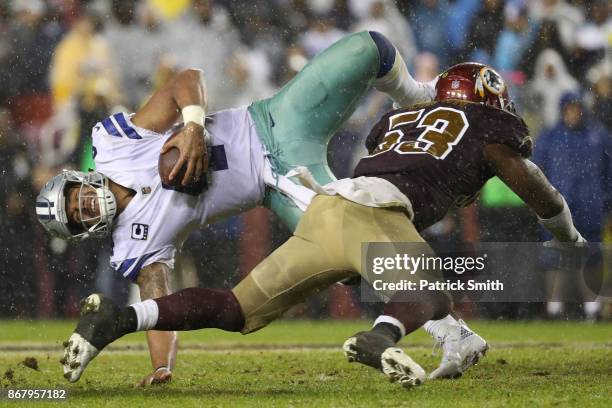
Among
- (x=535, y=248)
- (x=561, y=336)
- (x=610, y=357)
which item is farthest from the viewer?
(x=535, y=248)

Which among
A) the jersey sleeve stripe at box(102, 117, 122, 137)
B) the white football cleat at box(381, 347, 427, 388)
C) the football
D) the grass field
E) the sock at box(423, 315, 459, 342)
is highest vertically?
the jersey sleeve stripe at box(102, 117, 122, 137)

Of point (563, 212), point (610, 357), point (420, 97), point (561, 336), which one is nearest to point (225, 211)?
point (420, 97)

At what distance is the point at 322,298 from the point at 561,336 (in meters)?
1.96

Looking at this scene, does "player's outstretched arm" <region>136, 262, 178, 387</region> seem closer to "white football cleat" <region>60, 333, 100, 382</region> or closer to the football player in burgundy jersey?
the football player in burgundy jersey

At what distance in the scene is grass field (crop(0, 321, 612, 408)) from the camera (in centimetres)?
420

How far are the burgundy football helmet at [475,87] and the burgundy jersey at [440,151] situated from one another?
18 centimetres

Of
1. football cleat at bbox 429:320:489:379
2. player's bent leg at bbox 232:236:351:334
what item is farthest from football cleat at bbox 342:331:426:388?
football cleat at bbox 429:320:489:379

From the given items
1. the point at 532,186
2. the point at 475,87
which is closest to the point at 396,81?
the point at 475,87

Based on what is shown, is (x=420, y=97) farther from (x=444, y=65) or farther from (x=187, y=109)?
(x=444, y=65)

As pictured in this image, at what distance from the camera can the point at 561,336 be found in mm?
7062

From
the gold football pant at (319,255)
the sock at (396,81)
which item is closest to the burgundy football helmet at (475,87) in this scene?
the sock at (396,81)

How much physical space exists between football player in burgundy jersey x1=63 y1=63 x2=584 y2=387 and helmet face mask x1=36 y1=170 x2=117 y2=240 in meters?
0.73

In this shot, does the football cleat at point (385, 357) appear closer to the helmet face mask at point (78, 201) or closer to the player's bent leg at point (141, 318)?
the player's bent leg at point (141, 318)

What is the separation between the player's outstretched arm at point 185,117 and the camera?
470 centimetres
